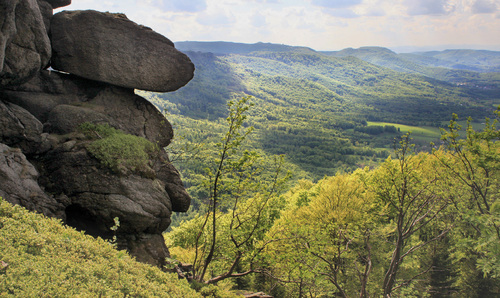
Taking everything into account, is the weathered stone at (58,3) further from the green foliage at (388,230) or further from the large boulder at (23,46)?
the green foliage at (388,230)

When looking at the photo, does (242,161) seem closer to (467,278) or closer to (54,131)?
(54,131)

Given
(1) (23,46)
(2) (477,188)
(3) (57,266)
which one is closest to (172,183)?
(1) (23,46)

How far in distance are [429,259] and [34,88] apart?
122ft

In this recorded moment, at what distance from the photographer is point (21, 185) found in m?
9.14

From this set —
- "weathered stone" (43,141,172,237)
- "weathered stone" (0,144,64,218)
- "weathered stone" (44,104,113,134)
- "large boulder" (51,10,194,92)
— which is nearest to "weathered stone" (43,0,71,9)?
"large boulder" (51,10,194,92)

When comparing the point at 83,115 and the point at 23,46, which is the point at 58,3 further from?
the point at 83,115

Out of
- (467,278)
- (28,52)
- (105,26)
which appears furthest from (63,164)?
(467,278)

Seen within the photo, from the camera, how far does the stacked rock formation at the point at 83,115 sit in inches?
407

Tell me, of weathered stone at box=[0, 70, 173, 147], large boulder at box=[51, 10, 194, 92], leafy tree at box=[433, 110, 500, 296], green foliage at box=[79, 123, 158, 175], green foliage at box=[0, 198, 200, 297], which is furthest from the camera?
leafy tree at box=[433, 110, 500, 296]

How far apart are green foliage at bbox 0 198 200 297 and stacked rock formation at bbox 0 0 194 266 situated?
3026mm

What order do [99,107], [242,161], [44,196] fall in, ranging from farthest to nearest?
[99,107] → [242,161] → [44,196]

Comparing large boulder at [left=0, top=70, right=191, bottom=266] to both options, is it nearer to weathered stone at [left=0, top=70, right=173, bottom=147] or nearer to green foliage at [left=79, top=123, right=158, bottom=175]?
weathered stone at [left=0, top=70, right=173, bottom=147]

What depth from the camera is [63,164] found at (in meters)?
10.9

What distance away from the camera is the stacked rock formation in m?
10.3
